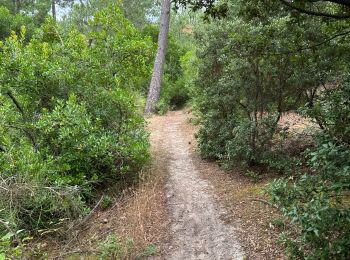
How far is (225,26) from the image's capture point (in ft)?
21.5

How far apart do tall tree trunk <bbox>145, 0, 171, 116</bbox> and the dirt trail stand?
22.4 feet

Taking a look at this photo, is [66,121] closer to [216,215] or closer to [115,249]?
[115,249]

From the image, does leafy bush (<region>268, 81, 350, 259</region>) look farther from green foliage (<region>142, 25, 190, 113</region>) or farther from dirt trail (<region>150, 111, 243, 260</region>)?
green foliage (<region>142, 25, 190, 113</region>)

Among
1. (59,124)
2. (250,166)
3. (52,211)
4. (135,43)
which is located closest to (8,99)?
(59,124)

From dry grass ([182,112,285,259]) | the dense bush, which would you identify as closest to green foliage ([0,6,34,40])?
the dense bush

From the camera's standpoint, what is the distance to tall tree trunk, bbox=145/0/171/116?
545 inches

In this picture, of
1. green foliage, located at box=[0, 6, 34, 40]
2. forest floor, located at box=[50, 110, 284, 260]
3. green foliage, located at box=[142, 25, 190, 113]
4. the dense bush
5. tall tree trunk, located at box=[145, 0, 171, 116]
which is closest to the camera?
forest floor, located at box=[50, 110, 284, 260]

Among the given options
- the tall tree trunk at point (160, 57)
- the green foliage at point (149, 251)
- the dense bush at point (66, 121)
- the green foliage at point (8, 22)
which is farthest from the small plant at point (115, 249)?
the green foliage at point (8, 22)

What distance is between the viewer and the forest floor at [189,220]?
3.98 m

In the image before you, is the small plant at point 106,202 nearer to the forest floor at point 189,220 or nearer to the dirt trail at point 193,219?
the forest floor at point 189,220

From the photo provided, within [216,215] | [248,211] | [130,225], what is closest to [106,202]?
[130,225]

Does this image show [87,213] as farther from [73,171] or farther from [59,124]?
[59,124]

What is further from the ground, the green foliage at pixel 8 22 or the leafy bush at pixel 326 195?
the green foliage at pixel 8 22

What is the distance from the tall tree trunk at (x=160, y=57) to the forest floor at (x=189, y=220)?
312 inches
